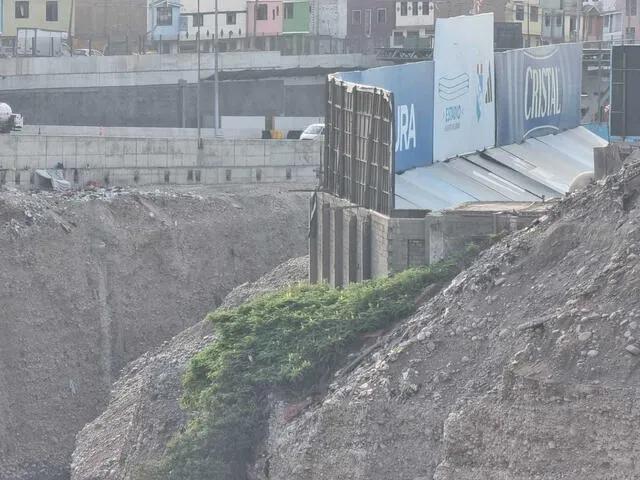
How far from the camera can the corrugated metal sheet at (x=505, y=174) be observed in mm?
37250

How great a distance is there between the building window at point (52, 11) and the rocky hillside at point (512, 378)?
61.7 meters

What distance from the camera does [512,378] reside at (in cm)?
2236

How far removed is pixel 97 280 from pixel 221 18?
147 feet

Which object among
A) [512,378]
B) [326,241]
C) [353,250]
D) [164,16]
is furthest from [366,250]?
[164,16]

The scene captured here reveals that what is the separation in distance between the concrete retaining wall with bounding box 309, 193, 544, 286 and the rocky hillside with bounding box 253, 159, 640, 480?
271 centimetres

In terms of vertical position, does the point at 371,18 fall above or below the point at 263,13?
below

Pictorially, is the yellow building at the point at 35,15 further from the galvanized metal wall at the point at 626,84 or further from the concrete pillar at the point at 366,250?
the concrete pillar at the point at 366,250

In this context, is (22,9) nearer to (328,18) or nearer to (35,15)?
(35,15)

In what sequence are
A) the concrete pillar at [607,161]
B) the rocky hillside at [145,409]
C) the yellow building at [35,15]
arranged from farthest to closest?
the yellow building at [35,15] < the concrete pillar at [607,161] < the rocky hillside at [145,409]

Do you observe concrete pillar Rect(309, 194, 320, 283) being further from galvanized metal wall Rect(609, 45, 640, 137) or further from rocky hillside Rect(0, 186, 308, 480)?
galvanized metal wall Rect(609, 45, 640, 137)

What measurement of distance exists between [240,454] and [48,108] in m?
46.0

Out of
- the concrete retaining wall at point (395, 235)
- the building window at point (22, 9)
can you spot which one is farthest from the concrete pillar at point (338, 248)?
the building window at point (22, 9)

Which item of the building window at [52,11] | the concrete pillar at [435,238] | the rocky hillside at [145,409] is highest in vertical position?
the building window at [52,11]

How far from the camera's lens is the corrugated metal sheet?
3725cm
